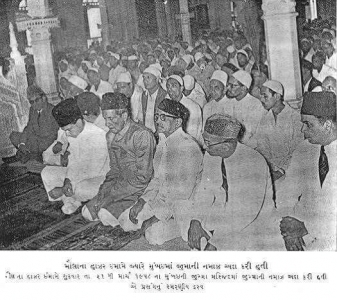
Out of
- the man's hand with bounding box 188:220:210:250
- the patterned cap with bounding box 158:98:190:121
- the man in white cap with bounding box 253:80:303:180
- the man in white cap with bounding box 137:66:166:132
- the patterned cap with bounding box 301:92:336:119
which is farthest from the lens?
the man in white cap with bounding box 137:66:166:132

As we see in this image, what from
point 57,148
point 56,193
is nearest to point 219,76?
point 57,148

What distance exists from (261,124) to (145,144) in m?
0.72

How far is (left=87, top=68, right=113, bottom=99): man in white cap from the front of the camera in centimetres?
334

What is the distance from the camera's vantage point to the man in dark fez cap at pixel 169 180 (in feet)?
10.3

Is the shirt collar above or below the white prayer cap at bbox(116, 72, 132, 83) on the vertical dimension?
below

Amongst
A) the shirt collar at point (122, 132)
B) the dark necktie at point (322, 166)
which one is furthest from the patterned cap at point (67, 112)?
the dark necktie at point (322, 166)

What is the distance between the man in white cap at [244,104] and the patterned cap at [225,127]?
0.12 ft

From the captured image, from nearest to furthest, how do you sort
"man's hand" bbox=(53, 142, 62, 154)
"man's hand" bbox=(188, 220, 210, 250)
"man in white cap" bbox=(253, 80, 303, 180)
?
1. "man in white cap" bbox=(253, 80, 303, 180)
2. "man's hand" bbox=(188, 220, 210, 250)
3. "man's hand" bbox=(53, 142, 62, 154)

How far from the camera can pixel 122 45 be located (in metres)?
3.30

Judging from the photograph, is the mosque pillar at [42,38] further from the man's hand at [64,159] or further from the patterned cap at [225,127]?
the patterned cap at [225,127]

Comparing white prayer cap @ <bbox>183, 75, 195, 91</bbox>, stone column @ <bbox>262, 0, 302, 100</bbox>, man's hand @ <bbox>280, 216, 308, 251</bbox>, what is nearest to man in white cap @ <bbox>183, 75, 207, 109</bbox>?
white prayer cap @ <bbox>183, 75, 195, 91</bbox>

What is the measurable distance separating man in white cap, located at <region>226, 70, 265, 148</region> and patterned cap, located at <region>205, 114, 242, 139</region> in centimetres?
4

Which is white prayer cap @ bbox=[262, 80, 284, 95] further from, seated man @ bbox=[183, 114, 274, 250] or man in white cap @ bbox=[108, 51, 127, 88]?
man in white cap @ bbox=[108, 51, 127, 88]
